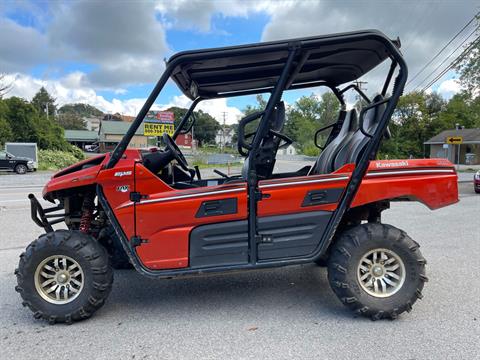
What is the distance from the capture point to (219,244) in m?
3.40

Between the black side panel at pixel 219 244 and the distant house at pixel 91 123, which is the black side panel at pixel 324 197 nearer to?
the black side panel at pixel 219 244

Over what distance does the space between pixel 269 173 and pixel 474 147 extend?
50.8 m

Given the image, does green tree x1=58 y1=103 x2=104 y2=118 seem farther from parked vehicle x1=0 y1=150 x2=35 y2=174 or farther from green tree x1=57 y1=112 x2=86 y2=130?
parked vehicle x1=0 y1=150 x2=35 y2=174

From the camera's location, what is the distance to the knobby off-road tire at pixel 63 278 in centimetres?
336

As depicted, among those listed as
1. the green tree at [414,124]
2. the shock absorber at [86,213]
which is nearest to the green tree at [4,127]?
the shock absorber at [86,213]

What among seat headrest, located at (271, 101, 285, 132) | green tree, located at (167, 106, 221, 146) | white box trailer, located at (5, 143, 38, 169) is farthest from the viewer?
white box trailer, located at (5, 143, 38, 169)

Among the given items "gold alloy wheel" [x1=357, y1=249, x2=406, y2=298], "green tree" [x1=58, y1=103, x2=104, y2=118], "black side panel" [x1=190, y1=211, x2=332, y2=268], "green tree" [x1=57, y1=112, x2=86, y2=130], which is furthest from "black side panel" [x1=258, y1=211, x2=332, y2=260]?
"green tree" [x1=58, y1=103, x2=104, y2=118]

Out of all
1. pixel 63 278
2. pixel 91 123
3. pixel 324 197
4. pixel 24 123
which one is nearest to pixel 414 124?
pixel 24 123

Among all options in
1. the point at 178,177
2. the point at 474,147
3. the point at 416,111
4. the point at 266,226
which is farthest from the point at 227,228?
the point at 416,111

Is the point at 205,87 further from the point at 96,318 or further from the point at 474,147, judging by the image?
the point at 474,147

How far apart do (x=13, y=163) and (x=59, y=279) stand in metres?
25.3

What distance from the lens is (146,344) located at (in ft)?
9.96

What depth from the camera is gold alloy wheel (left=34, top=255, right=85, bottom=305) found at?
11.2ft

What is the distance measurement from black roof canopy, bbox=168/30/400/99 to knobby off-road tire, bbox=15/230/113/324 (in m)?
1.76
